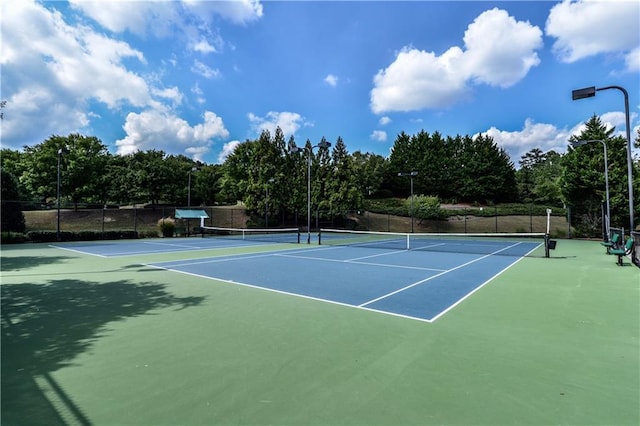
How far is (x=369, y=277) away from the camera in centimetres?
884

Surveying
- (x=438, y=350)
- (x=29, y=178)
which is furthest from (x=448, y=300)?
(x=29, y=178)

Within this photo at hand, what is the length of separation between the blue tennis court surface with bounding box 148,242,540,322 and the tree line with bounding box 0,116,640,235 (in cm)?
998

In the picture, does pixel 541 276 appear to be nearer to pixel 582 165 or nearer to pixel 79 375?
pixel 79 375

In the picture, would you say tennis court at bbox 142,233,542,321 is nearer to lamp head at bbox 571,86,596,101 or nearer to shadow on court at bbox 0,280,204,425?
shadow on court at bbox 0,280,204,425

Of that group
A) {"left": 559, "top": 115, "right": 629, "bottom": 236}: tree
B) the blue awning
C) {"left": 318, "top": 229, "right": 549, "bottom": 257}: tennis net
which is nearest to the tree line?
{"left": 559, "top": 115, "right": 629, "bottom": 236}: tree

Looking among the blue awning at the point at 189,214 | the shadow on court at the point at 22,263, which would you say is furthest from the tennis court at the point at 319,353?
the blue awning at the point at 189,214

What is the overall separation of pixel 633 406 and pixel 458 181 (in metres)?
59.4

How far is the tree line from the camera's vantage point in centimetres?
2395

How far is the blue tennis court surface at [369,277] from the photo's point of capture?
6.27 metres

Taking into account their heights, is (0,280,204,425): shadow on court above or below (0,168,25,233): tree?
below

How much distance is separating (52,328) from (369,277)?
21.4 ft

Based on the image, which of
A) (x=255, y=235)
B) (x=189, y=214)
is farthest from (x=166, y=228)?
(x=255, y=235)

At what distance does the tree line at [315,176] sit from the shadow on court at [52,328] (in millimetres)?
14428

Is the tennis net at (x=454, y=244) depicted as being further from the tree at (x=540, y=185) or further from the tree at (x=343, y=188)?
the tree at (x=540, y=185)
